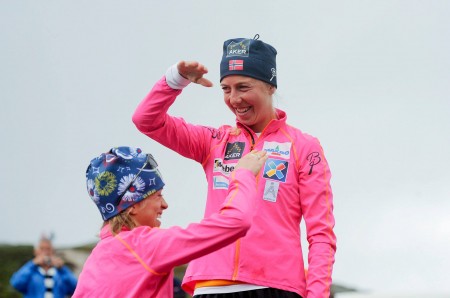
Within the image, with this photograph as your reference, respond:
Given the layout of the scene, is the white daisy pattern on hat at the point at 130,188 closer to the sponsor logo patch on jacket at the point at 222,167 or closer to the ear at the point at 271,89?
the sponsor logo patch on jacket at the point at 222,167

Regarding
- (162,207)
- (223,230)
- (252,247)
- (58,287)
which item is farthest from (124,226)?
(58,287)

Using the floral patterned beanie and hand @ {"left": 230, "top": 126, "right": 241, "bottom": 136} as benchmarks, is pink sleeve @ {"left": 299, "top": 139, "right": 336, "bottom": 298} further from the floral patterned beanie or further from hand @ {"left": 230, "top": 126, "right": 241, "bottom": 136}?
the floral patterned beanie

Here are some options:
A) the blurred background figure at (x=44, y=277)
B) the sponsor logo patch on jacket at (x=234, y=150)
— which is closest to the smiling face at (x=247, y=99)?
the sponsor logo patch on jacket at (x=234, y=150)

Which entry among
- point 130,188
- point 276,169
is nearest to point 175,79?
point 276,169

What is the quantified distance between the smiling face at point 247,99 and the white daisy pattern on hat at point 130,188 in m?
1.02

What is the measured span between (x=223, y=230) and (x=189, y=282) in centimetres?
119

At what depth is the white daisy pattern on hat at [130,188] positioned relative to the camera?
12.9ft

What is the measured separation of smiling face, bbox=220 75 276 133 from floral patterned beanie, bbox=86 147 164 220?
3.22ft

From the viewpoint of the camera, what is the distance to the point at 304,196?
4734 millimetres

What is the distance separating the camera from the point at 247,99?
15.8ft

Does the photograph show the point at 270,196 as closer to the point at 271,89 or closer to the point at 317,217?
the point at 317,217

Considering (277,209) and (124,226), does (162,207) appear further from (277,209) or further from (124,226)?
(277,209)

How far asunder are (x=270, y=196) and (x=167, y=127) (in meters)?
0.70

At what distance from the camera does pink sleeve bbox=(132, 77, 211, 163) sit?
481 cm
